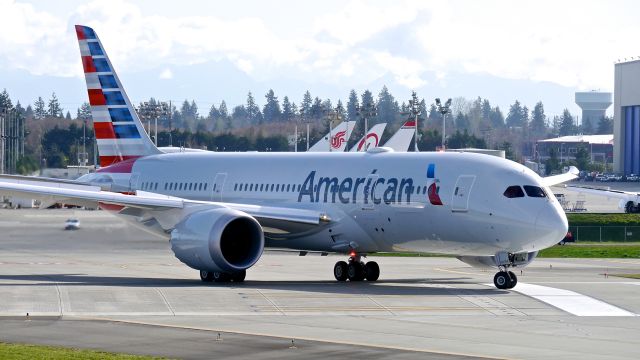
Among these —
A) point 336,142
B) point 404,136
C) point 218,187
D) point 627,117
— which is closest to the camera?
point 218,187

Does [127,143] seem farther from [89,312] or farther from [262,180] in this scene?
[89,312]

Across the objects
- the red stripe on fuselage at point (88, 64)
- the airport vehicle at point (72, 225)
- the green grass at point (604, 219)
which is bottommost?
the green grass at point (604, 219)

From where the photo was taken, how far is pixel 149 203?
40469 mm

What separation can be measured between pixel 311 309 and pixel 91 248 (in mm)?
28717

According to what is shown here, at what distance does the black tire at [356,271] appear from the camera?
42.7 metres

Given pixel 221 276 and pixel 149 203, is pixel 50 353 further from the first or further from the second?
pixel 149 203

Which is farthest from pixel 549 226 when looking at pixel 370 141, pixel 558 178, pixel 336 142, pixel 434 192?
pixel 336 142

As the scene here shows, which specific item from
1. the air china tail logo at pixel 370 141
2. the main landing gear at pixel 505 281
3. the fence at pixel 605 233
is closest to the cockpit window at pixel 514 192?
the main landing gear at pixel 505 281

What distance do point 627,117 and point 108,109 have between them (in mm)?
125515

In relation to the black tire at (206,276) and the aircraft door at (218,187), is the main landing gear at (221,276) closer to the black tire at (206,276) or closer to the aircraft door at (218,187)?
the black tire at (206,276)

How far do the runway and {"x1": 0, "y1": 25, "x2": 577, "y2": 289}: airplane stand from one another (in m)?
1.25

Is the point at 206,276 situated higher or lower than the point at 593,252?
higher

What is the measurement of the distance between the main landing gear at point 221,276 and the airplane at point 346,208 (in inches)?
1.3

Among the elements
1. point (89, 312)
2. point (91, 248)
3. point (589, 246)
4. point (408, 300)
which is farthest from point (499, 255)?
point (589, 246)
